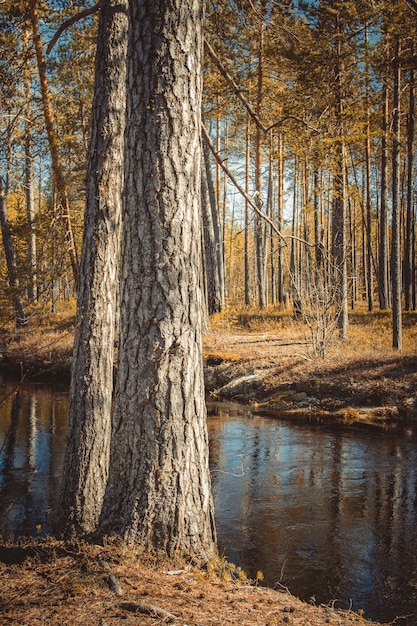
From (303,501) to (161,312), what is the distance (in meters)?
4.52

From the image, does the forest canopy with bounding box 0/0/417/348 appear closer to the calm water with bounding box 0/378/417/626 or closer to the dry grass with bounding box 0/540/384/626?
the calm water with bounding box 0/378/417/626

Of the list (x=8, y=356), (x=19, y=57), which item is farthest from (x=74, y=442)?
(x=8, y=356)

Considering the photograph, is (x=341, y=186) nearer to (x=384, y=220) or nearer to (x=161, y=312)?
(x=384, y=220)

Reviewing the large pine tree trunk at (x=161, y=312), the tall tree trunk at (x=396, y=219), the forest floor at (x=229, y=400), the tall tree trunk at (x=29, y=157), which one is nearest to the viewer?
the forest floor at (x=229, y=400)

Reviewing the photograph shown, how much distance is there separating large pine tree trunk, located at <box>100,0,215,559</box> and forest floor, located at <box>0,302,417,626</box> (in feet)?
1.00

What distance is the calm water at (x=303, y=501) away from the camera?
4.96 metres

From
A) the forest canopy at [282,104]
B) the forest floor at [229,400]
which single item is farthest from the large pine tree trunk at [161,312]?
the forest canopy at [282,104]

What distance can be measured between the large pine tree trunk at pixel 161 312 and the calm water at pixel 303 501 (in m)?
1.17

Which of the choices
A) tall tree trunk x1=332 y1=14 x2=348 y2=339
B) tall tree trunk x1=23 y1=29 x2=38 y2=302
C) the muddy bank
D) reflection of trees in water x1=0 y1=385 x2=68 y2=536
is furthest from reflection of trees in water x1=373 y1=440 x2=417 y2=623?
tall tree trunk x1=332 y1=14 x2=348 y2=339

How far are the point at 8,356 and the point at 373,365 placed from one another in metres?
12.1

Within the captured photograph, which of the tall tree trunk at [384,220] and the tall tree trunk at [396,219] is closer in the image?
the tall tree trunk at [396,219]

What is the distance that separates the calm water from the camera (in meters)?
4.96

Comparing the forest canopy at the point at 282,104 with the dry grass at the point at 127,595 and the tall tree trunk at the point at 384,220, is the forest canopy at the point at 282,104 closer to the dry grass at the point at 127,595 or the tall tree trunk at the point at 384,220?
the tall tree trunk at the point at 384,220

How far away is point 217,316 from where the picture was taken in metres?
18.9
